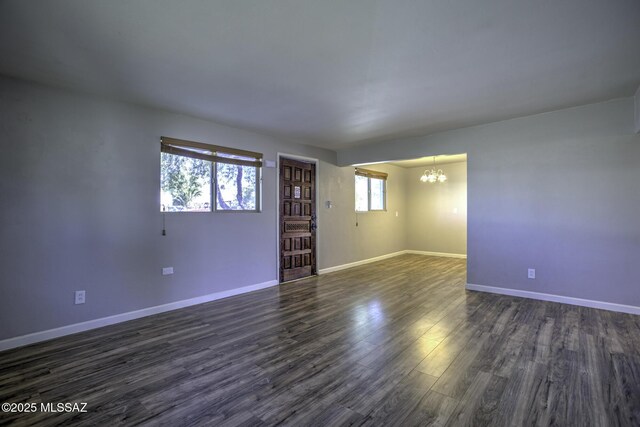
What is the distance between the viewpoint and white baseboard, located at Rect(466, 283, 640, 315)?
368cm

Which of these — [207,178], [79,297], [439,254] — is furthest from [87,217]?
[439,254]

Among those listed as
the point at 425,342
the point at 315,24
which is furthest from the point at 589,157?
the point at 315,24

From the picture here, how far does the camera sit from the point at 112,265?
3.42 m

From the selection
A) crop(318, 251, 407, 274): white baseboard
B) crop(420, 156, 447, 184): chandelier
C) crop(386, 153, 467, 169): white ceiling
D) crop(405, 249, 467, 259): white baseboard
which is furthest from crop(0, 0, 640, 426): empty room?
crop(405, 249, 467, 259): white baseboard

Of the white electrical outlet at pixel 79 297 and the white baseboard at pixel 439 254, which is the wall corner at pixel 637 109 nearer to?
the white baseboard at pixel 439 254

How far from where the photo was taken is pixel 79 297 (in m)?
3.22

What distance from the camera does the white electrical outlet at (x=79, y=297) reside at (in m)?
3.20

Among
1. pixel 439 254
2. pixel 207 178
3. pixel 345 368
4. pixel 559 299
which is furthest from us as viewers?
pixel 439 254

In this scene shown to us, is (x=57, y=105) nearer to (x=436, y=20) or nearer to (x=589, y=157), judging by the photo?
(x=436, y=20)

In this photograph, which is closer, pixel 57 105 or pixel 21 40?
pixel 21 40

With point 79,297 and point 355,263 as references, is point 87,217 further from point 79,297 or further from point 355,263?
point 355,263

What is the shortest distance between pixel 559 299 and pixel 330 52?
429 cm

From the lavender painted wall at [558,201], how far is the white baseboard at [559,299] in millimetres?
57

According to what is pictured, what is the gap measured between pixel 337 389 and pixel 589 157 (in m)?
4.22
